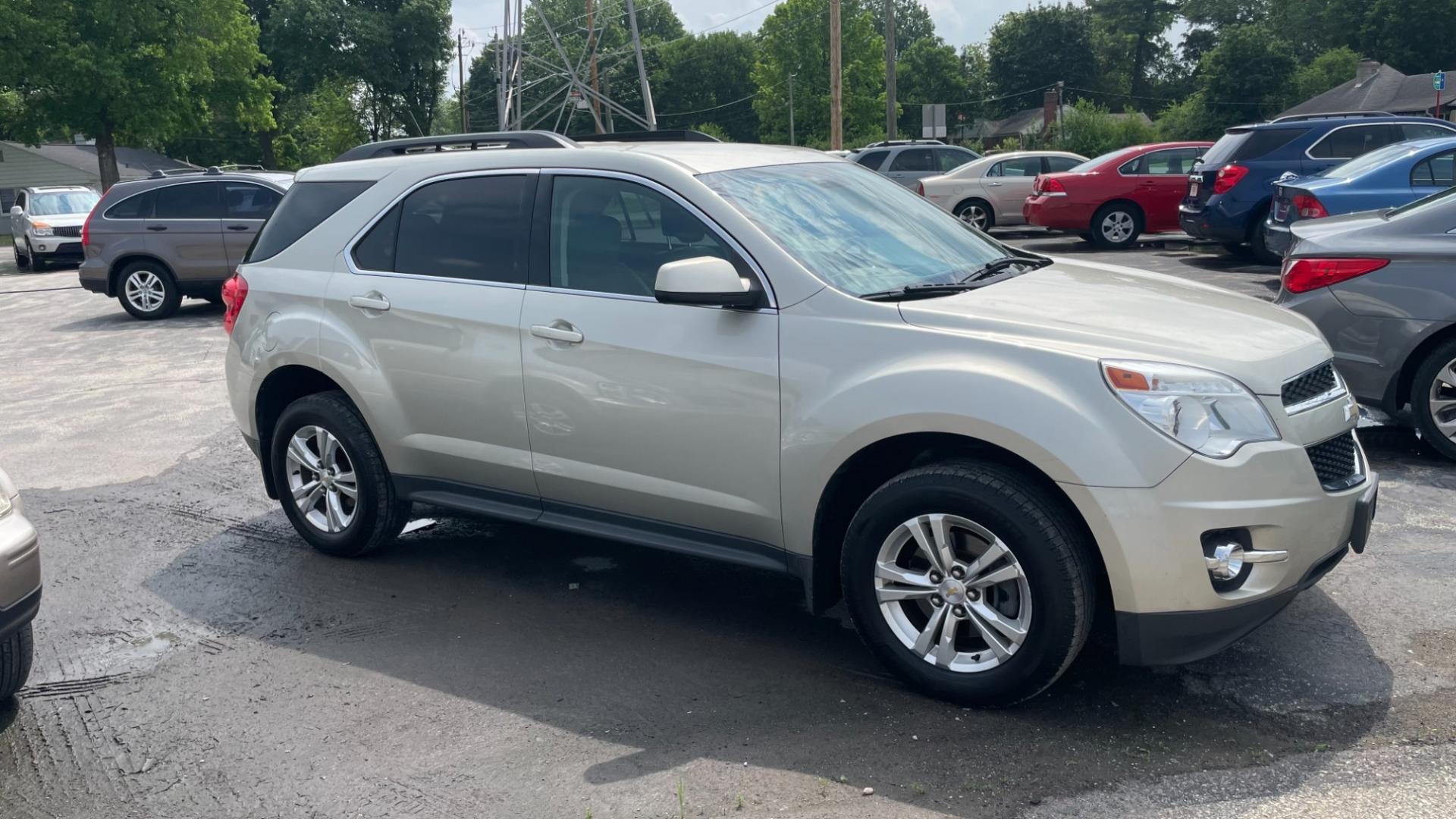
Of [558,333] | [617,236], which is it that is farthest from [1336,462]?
[558,333]

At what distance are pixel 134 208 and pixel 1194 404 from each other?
48.7 feet

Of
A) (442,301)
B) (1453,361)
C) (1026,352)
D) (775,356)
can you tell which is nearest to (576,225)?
(442,301)

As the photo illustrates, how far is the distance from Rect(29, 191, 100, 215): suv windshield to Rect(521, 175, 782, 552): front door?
24647 mm

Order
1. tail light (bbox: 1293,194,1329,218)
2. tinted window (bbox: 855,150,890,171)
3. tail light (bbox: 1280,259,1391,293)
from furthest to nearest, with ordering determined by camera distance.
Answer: tinted window (bbox: 855,150,890,171), tail light (bbox: 1293,194,1329,218), tail light (bbox: 1280,259,1391,293)

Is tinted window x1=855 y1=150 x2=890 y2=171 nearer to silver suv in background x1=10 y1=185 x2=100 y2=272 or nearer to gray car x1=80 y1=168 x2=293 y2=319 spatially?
gray car x1=80 y1=168 x2=293 y2=319

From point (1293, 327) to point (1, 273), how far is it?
28.0 m

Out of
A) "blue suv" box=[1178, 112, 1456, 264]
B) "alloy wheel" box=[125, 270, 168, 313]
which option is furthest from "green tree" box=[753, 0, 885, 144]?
"alloy wheel" box=[125, 270, 168, 313]

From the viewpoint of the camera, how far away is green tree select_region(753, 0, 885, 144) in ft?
276

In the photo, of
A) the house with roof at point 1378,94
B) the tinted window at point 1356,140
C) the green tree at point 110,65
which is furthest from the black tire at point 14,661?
the house with roof at point 1378,94

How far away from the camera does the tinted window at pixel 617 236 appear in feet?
14.9

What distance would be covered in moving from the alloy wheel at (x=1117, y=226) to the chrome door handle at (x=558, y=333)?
609 inches

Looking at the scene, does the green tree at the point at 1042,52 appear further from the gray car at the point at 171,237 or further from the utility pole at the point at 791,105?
the gray car at the point at 171,237

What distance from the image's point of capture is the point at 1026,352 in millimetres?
3789

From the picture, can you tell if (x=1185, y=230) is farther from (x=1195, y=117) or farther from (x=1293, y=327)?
(x=1195, y=117)
